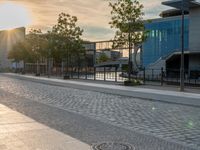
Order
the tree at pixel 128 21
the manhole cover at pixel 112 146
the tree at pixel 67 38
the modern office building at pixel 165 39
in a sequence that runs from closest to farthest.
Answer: the manhole cover at pixel 112 146, the tree at pixel 128 21, the tree at pixel 67 38, the modern office building at pixel 165 39

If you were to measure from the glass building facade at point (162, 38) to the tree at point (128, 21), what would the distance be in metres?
38.6

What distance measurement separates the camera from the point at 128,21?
2908cm

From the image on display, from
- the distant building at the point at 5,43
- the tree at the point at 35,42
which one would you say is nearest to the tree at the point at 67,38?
the tree at the point at 35,42

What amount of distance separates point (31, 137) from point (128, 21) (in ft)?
70.2

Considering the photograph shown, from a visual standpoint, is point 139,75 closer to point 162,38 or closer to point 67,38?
point 67,38

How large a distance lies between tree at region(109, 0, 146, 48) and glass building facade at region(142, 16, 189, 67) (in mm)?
38650

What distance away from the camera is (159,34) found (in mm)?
71250

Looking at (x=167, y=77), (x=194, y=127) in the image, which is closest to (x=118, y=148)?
(x=194, y=127)

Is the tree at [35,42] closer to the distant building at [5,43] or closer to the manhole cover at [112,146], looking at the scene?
the manhole cover at [112,146]

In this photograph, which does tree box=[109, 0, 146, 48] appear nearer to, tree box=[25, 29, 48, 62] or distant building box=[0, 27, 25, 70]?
tree box=[25, 29, 48, 62]

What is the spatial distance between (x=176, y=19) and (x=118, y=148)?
6252 cm

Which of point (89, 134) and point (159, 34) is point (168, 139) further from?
point (159, 34)

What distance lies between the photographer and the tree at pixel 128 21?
2893 cm

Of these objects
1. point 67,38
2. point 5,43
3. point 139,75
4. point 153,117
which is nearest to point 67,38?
point 67,38
